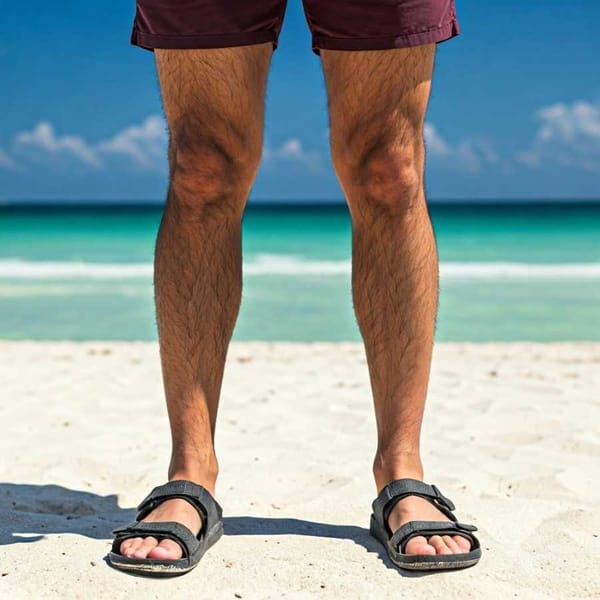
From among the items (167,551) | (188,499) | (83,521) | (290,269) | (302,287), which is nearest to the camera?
(167,551)

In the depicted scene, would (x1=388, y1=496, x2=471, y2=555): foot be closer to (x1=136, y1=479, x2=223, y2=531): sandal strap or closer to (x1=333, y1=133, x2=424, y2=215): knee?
(x1=136, y1=479, x2=223, y2=531): sandal strap

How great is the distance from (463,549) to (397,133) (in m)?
0.80

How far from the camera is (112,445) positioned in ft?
8.44

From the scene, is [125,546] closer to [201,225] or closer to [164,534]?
[164,534]

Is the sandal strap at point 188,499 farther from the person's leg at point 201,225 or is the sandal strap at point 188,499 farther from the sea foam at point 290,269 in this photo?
the sea foam at point 290,269

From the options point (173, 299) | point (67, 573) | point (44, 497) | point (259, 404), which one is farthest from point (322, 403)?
point (67, 573)

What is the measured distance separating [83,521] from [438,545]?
31.2 inches

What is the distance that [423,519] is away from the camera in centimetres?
164

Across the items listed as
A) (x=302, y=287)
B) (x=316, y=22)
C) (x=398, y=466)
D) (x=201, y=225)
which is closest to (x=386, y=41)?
(x=316, y=22)

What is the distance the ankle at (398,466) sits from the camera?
1.73 meters

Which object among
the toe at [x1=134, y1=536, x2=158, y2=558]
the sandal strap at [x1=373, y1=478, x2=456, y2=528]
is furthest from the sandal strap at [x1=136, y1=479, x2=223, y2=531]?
the sandal strap at [x1=373, y1=478, x2=456, y2=528]

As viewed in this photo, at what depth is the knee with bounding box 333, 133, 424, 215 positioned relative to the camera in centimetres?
167

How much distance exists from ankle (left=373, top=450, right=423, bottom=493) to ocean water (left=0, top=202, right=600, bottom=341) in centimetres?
448

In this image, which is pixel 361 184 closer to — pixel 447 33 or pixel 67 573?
pixel 447 33
